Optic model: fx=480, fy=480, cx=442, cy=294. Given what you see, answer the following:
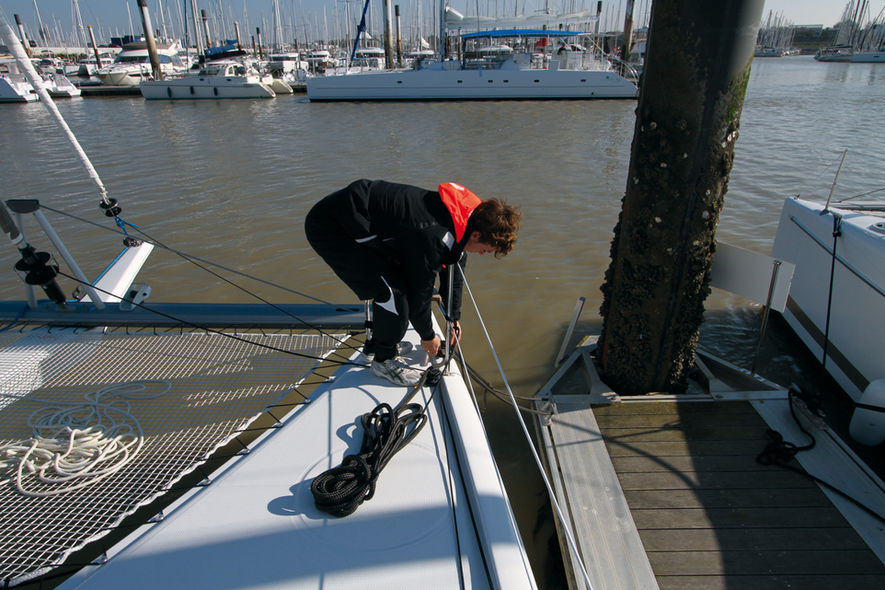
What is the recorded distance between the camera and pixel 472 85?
78.6 ft

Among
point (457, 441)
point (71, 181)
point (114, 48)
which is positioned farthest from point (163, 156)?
point (114, 48)

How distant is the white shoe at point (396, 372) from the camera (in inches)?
97.1

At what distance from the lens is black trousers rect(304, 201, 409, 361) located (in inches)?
88.6

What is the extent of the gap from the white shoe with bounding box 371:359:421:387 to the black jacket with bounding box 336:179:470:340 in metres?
0.38

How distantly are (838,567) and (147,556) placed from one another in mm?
2565

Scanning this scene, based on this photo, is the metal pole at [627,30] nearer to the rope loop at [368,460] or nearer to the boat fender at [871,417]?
the boat fender at [871,417]

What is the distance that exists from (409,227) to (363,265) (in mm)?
342

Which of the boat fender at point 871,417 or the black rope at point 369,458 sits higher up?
the black rope at point 369,458

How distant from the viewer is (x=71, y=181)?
30.7ft

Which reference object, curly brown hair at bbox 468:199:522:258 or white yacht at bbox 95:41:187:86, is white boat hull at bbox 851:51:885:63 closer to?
white yacht at bbox 95:41:187:86

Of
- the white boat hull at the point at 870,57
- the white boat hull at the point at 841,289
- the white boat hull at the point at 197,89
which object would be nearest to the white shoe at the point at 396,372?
the white boat hull at the point at 841,289

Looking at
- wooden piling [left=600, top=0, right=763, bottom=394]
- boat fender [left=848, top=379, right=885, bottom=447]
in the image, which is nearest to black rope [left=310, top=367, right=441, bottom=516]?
wooden piling [left=600, top=0, right=763, bottom=394]

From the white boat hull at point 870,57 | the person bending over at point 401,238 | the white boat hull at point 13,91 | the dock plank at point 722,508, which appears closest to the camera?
the dock plank at point 722,508

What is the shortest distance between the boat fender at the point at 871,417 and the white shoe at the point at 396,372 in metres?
2.53
